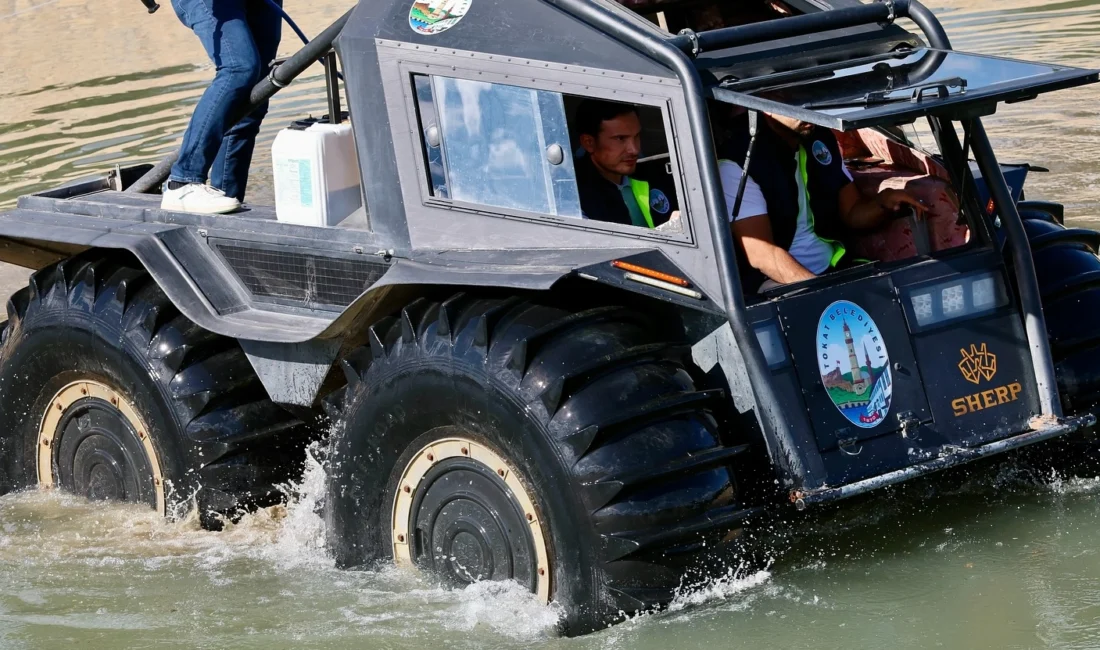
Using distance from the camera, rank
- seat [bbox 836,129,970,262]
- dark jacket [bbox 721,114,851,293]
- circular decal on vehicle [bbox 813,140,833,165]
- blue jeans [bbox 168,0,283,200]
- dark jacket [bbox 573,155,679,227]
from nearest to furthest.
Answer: dark jacket [bbox 573,155,679,227], dark jacket [bbox 721,114,851,293], seat [bbox 836,129,970,262], circular decal on vehicle [bbox 813,140,833,165], blue jeans [bbox 168,0,283,200]

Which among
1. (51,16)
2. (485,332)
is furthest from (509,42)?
(51,16)

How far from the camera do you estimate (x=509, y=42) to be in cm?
500

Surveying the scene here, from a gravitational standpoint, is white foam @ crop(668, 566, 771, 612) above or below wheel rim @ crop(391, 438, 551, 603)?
below

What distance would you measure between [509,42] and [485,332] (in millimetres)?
993

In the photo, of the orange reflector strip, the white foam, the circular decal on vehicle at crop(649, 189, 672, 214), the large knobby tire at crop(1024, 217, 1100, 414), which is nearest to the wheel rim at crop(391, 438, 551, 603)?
the white foam

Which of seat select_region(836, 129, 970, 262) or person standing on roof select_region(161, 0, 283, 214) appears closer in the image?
seat select_region(836, 129, 970, 262)

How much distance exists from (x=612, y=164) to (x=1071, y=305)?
171 centimetres

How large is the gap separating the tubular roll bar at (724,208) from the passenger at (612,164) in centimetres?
39

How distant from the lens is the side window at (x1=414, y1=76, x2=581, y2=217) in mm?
4984

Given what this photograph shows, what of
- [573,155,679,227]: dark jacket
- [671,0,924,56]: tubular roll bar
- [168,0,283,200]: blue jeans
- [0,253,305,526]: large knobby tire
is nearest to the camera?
[671,0,924,56]: tubular roll bar

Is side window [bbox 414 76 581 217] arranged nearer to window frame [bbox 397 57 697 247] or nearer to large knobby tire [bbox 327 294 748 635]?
window frame [bbox 397 57 697 247]

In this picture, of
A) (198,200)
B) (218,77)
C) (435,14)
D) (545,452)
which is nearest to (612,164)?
(435,14)

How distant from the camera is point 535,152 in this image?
16.5 feet

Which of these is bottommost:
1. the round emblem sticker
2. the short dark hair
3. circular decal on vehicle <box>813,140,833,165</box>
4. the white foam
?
the white foam
